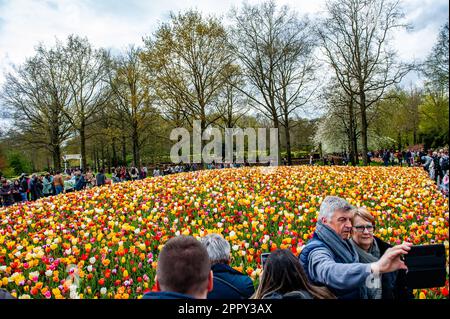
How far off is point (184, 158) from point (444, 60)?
34.4 meters

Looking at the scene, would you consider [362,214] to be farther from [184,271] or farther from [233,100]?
[233,100]

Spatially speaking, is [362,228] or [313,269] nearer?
[313,269]

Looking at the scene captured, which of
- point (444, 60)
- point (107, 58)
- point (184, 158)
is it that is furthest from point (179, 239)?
point (184, 158)

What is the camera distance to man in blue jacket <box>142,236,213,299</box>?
66.5 inches

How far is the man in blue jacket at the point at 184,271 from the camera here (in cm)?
169

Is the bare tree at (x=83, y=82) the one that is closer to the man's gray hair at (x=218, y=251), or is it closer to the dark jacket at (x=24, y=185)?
the dark jacket at (x=24, y=185)

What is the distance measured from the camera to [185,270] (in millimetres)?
1709

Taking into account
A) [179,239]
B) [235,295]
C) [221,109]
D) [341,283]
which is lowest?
[235,295]

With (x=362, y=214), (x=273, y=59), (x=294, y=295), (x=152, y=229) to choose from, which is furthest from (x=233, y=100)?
(x=294, y=295)

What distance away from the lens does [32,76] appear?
23.1 m

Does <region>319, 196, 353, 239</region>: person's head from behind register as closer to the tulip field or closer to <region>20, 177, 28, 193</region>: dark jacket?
the tulip field

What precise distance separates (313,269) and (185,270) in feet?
3.70

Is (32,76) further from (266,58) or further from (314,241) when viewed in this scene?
(314,241)

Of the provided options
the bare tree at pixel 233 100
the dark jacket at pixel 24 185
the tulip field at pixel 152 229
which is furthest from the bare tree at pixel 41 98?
the tulip field at pixel 152 229
